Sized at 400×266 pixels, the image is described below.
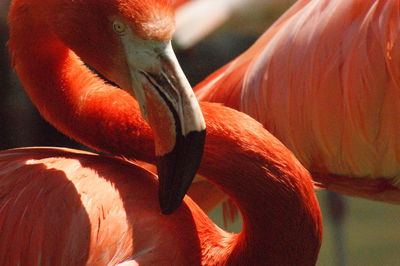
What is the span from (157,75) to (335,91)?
1106mm

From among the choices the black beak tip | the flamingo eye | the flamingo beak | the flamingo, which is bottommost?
the flamingo

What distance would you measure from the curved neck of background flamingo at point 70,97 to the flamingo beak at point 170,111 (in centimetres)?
24

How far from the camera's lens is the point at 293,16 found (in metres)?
2.97

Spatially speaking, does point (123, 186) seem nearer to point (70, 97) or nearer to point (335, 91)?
point (70, 97)

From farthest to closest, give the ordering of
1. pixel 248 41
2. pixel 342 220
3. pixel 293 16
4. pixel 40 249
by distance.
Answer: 1. pixel 248 41
2. pixel 342 220
3. pixel 293 16
4. pixel 40 249

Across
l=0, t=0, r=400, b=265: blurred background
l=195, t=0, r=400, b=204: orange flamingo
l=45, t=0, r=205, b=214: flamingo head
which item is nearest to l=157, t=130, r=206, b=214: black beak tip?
l=45, t=0, r=205, b=214: flamingo head

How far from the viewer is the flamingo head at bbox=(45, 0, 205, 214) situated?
1763 millimetres

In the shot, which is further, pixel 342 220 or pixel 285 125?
pixel 342 220

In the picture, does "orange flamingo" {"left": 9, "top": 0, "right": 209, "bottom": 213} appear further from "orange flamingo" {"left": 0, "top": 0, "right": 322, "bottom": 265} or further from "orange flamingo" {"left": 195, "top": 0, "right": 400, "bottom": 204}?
"orange flamingo" {"left": 195, "top": 0, "right": 400, "bottom": 204}

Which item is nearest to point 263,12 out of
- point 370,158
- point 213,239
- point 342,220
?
point 342,220

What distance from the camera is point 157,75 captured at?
1.78 m

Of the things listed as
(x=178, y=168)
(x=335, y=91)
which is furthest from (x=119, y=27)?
(x=335, y=91)

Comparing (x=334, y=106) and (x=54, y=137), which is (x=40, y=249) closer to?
(x=334, y=106)

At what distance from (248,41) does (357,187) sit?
12.3 ft
